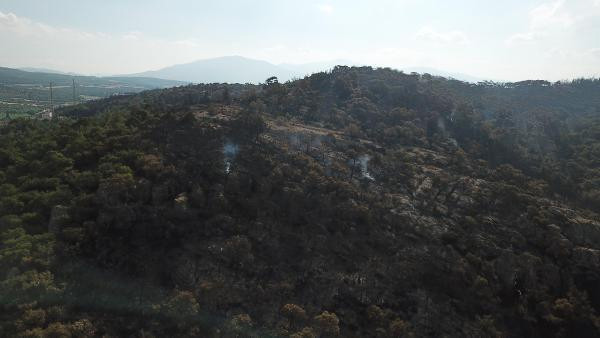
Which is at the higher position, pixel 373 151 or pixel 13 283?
pixel 373 151

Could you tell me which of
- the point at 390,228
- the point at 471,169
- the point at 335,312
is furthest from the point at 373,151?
the point at 335,312

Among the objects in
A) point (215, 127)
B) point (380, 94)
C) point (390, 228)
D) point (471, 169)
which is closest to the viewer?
point (390, 228)

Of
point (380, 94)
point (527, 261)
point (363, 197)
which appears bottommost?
point (527, 261)

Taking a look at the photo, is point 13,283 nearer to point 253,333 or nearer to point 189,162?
point 253,333

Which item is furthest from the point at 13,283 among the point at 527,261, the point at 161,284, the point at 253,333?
the point at 527,261

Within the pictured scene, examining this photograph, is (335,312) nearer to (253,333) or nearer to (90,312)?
(253,333)

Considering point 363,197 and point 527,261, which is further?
point 363,197

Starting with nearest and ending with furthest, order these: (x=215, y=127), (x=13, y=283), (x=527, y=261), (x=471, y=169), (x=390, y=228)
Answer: (x=13, y=283) < (x=527, y=261) < (x=390, y=228) < (x=215, y=127) < (x=471, y=169)
